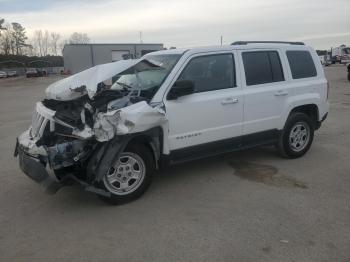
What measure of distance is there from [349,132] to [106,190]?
612 centimetres

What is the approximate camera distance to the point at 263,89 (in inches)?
262

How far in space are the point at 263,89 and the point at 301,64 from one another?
106 centimetres

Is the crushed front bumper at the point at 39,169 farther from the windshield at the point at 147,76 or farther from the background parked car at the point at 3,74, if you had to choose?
the background parked car at the point at 3,74

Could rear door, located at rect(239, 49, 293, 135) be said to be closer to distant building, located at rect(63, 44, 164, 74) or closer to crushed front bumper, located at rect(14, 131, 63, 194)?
crushed front bumper, located at rect(14, 131, 63, 194)

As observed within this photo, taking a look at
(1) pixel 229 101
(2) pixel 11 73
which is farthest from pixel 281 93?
(2) pixel 11 73

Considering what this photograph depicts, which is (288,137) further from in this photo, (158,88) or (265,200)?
(158,88)

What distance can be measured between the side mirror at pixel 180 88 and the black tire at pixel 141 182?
742 mm

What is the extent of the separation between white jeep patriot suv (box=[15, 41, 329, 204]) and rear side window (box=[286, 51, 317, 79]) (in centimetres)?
2

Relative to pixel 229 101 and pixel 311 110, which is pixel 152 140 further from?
pixel 311 110

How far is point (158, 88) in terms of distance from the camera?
5680 mm

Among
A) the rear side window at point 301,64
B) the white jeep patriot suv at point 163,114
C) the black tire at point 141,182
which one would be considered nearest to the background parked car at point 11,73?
the rear side window at point 301,64

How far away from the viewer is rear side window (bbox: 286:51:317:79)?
7.12 metres

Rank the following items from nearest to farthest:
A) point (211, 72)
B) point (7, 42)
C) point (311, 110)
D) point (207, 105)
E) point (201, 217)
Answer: point (201, 217) → point (207, 105) → point (211, 72) → point (311, 110) → point (7, 42)

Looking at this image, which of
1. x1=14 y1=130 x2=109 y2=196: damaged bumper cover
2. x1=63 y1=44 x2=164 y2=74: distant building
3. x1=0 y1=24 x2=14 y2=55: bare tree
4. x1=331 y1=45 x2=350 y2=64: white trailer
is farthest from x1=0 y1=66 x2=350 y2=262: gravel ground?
x1=0 y1=24 x2=14 y2=55: bare tree
